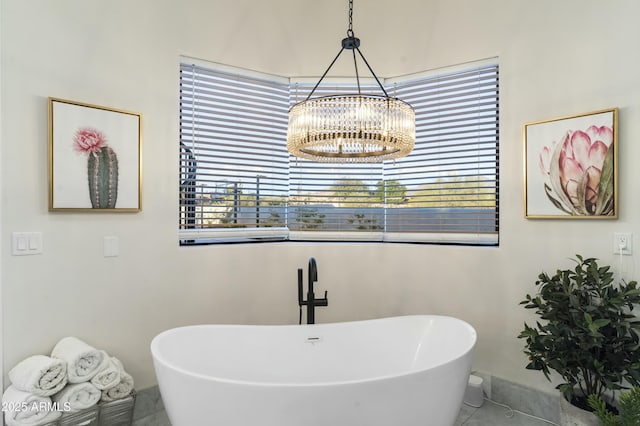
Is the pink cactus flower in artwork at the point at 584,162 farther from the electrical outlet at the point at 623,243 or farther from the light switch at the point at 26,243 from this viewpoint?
the light switch at the point at 26,243

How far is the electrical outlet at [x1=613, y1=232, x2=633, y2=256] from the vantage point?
189cm

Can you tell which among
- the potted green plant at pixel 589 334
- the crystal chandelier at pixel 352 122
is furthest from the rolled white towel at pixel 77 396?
the potted green plant at pixel 589 334

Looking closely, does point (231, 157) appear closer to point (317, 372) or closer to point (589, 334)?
point (317, 372)

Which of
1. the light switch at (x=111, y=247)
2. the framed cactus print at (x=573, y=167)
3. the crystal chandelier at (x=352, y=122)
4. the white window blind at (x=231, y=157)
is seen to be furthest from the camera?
the white window blind at (x=231, y=157)

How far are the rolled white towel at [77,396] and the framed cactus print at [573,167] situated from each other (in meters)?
2.48

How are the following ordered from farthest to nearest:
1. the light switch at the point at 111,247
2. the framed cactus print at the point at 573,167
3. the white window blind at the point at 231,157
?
1. the white window blind at the point at 231,157
2. the light switch at the point at 111,247
3. the framed cactus print at the point at 573,167

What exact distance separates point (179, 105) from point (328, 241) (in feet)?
4.46

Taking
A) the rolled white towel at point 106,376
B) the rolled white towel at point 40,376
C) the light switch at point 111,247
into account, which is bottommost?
the rolled white towel at point 106,376

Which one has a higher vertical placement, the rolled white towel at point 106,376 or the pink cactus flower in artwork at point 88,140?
the pink cactus flower in artwork at point 88,140

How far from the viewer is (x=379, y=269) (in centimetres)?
270

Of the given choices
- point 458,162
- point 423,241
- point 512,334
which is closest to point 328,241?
point 423,241

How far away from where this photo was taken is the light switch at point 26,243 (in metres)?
1.79

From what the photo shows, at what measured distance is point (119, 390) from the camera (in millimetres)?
1853

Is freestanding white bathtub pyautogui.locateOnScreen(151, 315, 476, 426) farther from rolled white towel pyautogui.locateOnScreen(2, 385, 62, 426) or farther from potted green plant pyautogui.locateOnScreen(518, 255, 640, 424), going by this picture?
rolled white towel pyautogui.locateOnScreen(2, 385, 62, 426)
